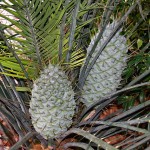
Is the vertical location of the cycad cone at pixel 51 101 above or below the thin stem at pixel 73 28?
below

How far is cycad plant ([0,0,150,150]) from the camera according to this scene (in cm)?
133

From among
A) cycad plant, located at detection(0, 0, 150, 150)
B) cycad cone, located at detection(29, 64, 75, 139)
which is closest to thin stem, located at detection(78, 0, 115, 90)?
cycad plant, located at detection(0, 0, 150, 150)

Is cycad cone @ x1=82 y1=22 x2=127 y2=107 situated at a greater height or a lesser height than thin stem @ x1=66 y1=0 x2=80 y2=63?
lesser

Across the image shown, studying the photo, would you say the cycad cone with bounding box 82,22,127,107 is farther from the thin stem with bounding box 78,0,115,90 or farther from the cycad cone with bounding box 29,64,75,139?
the cycad cone with bounding box 29,64,75,139

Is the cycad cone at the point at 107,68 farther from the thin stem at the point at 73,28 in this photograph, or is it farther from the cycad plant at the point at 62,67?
the thin stem at the point at 73,28

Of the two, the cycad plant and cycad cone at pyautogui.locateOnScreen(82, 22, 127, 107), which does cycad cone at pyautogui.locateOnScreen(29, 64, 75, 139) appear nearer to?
the cycad plant

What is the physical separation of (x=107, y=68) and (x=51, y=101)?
0.30 m

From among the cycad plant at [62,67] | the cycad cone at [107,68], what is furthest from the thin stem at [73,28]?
the cycad cone at [107,68]

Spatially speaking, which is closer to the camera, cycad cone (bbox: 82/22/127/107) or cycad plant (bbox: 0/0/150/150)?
cycad plant (bbox: 0/0/150/150)

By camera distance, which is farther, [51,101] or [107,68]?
[107,68]

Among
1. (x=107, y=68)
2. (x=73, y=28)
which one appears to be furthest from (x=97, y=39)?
(x=107, y=68)

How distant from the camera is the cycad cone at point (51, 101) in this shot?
1373mm

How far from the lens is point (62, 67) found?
1.43m

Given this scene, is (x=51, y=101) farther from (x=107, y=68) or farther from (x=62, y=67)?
(x=107, y=68)
